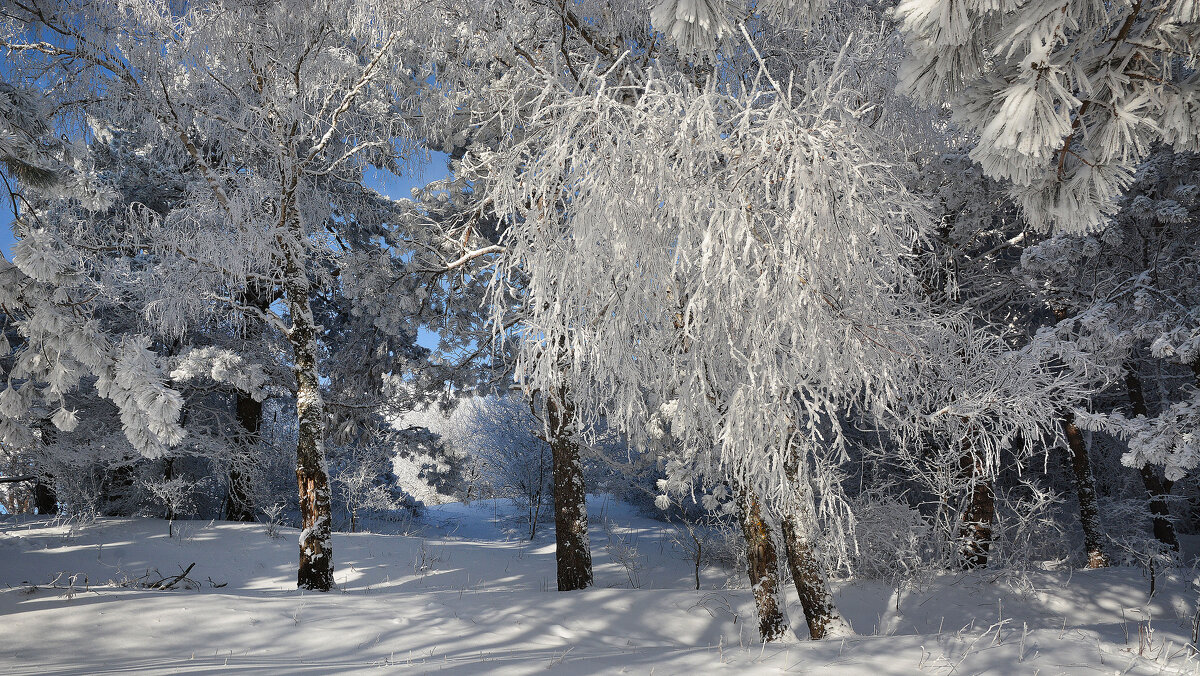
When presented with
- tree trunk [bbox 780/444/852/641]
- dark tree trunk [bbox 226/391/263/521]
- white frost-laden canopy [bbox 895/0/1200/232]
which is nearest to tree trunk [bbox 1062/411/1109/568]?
tree trunk [bbox 780/444/852/641]

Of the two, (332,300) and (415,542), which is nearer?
(415,542)

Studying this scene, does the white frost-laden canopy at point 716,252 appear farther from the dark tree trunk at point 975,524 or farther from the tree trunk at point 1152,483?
the tree trunk at point 1152,483

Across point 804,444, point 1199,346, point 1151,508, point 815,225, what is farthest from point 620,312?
point 1151,508

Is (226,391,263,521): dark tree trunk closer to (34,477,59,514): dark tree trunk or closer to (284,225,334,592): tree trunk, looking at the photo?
(34,477,59,514): dark tree trunk

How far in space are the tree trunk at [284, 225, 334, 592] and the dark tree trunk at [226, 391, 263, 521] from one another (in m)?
6.13

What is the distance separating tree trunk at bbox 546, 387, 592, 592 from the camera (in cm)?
827

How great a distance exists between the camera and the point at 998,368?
676cm

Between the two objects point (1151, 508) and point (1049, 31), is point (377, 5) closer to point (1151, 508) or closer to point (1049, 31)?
point (1049, 31)

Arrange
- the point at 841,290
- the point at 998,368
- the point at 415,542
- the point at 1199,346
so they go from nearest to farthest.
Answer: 1. the point at 841,290
2. the point at 998,368
3. the point at 1199,346
4. the point at 415,542

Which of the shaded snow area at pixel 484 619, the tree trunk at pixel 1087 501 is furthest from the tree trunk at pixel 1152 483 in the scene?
the shaded snow area at pixel 484 619

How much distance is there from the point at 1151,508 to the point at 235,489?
20401 millimetres

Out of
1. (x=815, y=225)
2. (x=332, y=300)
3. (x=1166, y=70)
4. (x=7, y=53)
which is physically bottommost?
(x=815, y=225)

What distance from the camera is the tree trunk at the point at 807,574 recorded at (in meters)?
5.36

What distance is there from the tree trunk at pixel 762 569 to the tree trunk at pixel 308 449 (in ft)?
14.8
